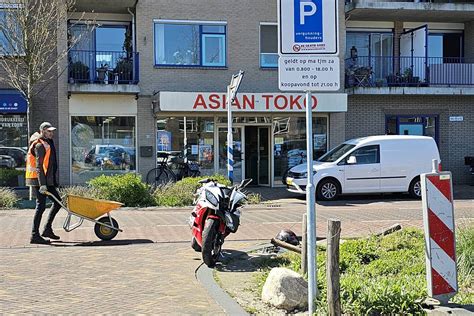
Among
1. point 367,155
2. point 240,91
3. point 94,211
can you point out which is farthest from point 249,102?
point 94,211

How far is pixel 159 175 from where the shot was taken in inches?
777

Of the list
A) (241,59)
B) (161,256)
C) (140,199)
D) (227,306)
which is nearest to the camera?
(227,306)

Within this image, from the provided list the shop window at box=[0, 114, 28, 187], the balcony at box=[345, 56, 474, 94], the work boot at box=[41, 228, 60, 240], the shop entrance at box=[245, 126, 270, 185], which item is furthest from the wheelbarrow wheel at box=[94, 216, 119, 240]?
the balcony at box=[345, 56, 474, 94]

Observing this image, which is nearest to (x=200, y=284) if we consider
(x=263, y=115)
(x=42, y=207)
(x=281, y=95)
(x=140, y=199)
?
(x=42, y=207)

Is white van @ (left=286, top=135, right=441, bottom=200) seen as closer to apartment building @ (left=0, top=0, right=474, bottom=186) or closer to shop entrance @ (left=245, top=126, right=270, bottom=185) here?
apartment building @ (left=0, top=0, right=474, bottom=186)

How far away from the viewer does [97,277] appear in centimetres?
713

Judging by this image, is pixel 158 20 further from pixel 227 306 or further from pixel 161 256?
pixel 227 306

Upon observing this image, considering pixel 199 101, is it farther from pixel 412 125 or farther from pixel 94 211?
pixel 94 211

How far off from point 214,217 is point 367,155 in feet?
33.5

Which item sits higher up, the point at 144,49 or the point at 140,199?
the point at 144,49

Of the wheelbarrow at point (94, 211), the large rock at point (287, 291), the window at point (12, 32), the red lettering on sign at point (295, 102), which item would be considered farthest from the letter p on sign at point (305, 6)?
the red lettering on sign at point (295, 102)

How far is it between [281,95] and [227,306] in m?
13.9

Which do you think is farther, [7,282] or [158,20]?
[158,20]

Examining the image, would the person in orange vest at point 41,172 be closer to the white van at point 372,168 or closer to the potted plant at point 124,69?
the white van at point 372,168
